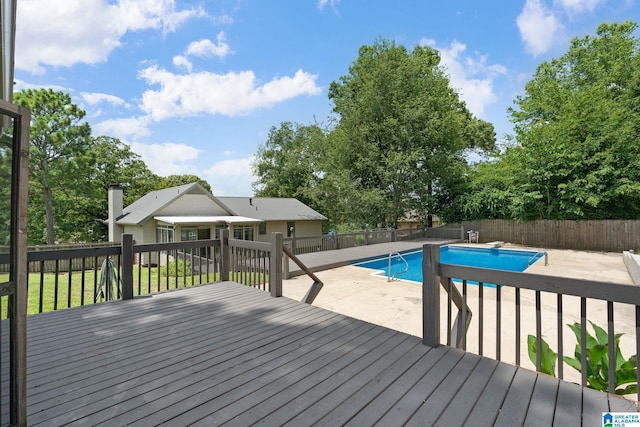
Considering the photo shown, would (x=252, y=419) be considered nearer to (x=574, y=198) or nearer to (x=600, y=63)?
(x=574, y=198)

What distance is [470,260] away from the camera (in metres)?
13.2

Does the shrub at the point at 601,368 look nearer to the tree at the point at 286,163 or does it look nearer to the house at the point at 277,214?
the house at the point at 277,214

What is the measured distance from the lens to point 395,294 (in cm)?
674

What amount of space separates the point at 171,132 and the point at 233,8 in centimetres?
1538

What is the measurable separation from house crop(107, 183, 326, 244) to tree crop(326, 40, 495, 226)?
16.9 feet

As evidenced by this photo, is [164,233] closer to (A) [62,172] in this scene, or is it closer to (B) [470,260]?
(A) [62,172]

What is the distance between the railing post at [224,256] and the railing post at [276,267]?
123 centimetres

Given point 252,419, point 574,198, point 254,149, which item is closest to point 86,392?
point 252,419

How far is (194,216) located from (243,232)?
3.10 m

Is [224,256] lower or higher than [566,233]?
higher

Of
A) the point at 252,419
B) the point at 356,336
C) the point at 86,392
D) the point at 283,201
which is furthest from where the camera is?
the point at 283,201

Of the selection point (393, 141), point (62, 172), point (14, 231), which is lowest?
point (14, 231)

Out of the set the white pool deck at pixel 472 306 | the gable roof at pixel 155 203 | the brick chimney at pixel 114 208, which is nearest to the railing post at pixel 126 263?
the white pool deck at pixel 472 306

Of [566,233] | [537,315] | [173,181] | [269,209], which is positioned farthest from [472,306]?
[173,181]
